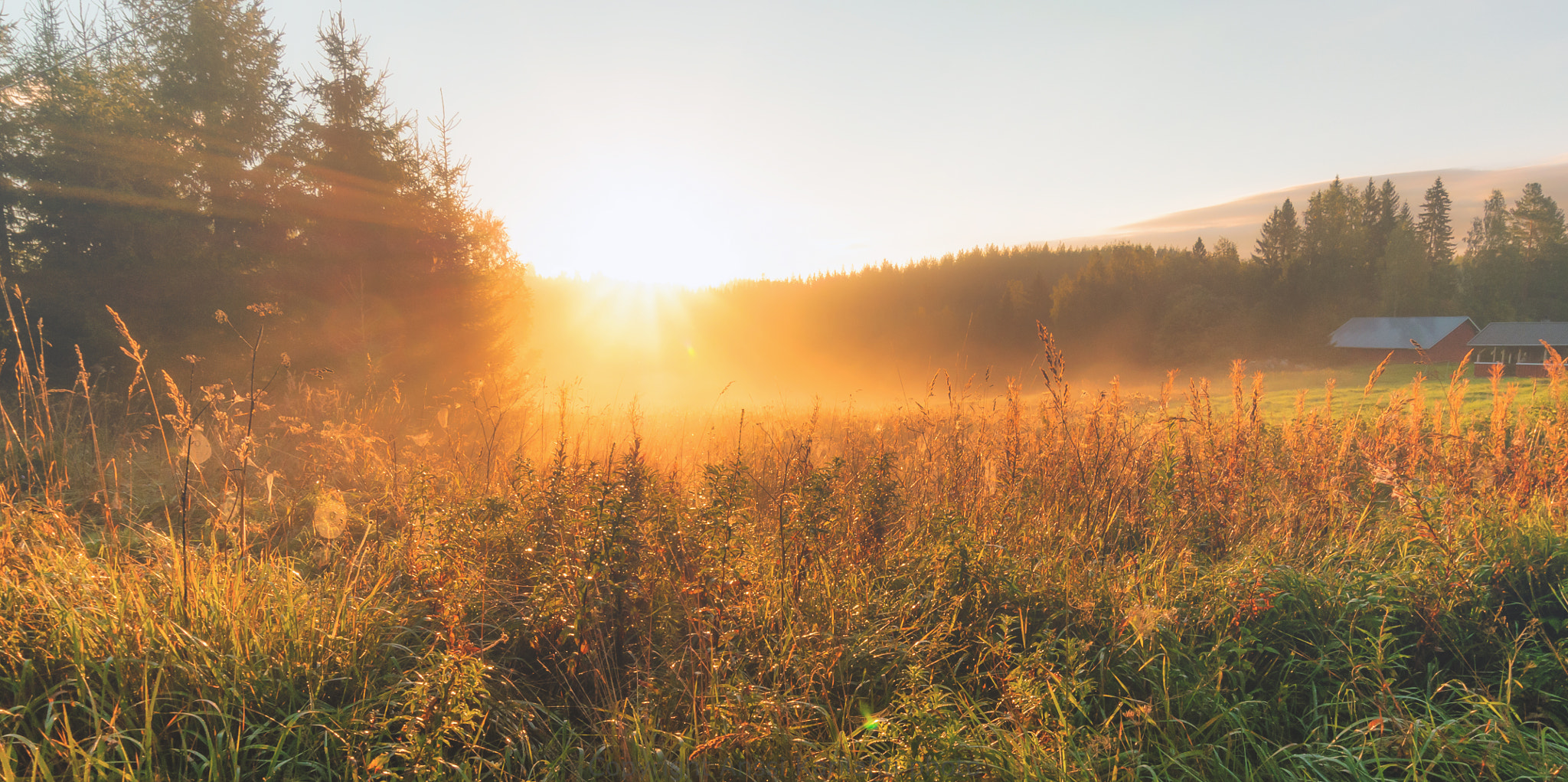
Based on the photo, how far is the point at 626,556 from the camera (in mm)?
2299

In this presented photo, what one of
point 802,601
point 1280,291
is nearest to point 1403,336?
point 1280,291

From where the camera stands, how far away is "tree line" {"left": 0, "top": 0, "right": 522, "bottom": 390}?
9.78 m

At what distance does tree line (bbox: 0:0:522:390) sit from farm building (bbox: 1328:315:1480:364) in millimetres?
52565

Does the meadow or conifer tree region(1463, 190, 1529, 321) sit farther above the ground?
conifer tree region(1463, 190, 1529, 321)

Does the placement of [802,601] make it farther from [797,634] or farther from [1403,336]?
[1403,336]

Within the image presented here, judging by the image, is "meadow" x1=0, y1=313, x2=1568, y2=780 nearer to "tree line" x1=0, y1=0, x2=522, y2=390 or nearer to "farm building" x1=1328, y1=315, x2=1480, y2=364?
"tree line" x1=0, y1=0, x2=522, y2=390

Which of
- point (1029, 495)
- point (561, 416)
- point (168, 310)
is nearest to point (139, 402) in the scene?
point (168, 310)

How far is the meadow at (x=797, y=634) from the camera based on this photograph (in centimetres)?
186

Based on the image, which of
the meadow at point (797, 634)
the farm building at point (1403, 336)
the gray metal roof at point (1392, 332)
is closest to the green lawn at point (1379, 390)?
the meadow at point (797, 634)

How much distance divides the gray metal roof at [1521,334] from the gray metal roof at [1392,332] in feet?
6.21

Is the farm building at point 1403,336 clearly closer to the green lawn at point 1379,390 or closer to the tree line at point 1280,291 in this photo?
the tree line at point 1280,291

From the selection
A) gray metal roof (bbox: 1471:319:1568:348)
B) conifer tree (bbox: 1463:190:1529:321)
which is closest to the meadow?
gray metal roof (bbox: 1471:319:1568:348)

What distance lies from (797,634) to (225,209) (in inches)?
519

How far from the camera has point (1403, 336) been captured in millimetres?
40344
